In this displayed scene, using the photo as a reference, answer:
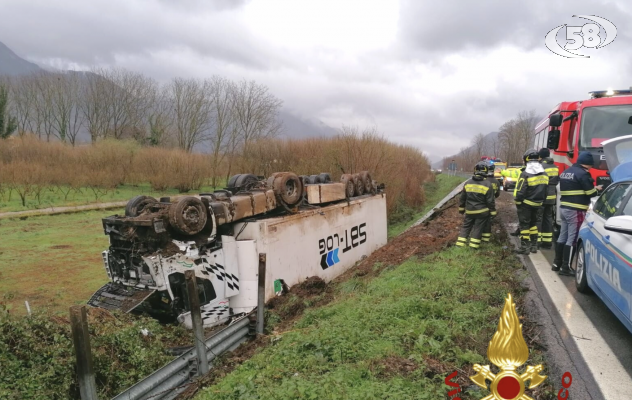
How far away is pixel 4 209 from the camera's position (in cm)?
1788

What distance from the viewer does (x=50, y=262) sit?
10.2 m

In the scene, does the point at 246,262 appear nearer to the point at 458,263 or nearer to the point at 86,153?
the point at 458,263

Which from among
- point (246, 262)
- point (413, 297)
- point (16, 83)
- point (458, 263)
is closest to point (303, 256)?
point (246, 262)

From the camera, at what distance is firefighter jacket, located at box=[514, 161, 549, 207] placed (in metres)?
6.51

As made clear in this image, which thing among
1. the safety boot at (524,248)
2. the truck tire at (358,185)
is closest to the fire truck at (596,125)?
the safety boot at (524,248)

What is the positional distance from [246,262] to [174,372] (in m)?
2.60

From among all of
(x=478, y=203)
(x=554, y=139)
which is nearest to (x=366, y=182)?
(x=554, y=139)

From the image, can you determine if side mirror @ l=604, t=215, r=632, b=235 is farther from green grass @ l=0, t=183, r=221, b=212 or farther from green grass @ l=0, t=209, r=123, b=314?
green grass @ l=0, t=183, r=221, b=212

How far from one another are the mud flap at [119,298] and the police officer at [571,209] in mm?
5531

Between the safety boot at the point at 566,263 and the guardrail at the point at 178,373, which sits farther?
the safety boot at the point at 566,263

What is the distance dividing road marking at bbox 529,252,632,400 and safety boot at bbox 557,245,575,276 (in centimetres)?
24

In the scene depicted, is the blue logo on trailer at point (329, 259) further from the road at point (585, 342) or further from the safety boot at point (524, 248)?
the road at point (585, 342)

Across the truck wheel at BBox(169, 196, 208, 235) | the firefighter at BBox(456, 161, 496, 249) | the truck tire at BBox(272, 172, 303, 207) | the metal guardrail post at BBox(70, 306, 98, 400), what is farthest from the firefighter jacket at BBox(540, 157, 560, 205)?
the metal guardrail post at BBox(70, 306, 98, 400)

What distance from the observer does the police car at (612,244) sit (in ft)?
10.5
